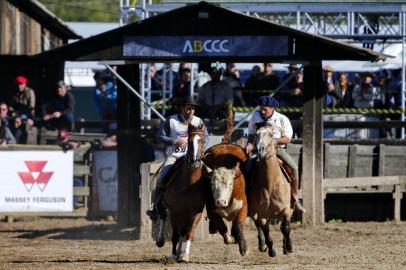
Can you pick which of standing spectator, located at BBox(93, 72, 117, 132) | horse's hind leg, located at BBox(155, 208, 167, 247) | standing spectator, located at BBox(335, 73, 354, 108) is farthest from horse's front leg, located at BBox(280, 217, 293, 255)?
standing spectator, located at BBox(93, 72, 117, 132)

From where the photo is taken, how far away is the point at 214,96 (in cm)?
2245

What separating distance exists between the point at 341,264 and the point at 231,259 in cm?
173

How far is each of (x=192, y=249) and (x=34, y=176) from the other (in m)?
6.43

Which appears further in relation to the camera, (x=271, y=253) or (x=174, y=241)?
(x=271, y=253)

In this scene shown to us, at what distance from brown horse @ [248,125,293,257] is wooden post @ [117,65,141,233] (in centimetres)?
516

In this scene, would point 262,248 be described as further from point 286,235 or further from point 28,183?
point 28,183

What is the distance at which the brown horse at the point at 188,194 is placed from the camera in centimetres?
1570

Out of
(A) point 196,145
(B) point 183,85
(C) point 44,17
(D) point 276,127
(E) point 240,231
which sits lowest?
(E) point 240,231

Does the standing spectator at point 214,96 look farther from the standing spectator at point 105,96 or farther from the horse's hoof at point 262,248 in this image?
the standing spectator at point 105,96

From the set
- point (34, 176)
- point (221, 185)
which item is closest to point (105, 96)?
point (34, 176)

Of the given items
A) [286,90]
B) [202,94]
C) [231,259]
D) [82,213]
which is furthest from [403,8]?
[231,259]

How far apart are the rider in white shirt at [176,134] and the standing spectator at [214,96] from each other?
210 inches

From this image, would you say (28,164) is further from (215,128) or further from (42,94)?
(42,94)

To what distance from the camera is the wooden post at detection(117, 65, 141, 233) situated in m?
21.4
